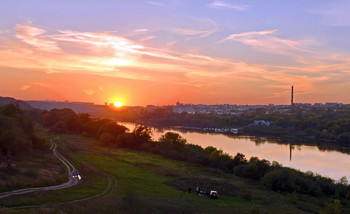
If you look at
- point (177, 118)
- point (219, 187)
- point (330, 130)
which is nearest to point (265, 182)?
point (219, 187)

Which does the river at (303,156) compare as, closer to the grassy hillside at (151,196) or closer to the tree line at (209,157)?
the tree line at (209,157)

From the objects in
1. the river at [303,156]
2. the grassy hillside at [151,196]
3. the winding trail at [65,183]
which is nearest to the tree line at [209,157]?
the grassy hillside at [151,196]

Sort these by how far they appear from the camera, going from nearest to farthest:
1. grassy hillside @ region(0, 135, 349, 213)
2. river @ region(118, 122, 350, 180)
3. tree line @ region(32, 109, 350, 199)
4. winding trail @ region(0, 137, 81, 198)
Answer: grassy hillside @ region(0, 135, 349, 213) → winding trail @ region(0, 137, 81, 198) → tree line @ region(32, 109, 350, 199) → river @ region(118, 122, 350, 180)

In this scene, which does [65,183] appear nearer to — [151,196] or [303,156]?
[151,196]

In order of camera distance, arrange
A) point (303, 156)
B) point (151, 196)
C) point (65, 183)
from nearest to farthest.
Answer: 1. point (151, 196)
2. point (65, 183)
3. point (303, 156)

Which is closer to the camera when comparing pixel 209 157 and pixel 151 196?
pixel 151 196

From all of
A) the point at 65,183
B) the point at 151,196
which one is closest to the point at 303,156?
the point at 151,196

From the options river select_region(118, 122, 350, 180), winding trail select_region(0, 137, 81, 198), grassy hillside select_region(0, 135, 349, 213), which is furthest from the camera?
river select_region(118, 122, 350, 180)

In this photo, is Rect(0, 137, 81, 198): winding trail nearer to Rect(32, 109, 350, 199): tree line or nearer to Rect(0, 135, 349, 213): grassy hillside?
Rect(0, 135, 349, 213): grassy hillside

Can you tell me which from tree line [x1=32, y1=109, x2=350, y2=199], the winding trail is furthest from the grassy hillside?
tree line [x1=32, y1=109, x2=350, y2=199]
